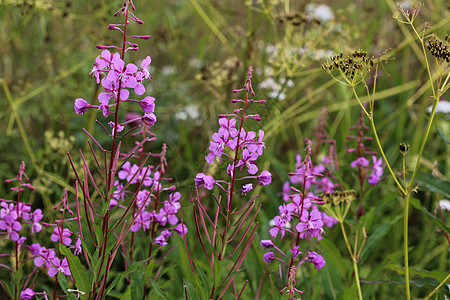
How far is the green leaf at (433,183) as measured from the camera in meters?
2.04

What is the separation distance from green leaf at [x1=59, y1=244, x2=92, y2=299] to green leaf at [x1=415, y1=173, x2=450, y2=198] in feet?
4.24

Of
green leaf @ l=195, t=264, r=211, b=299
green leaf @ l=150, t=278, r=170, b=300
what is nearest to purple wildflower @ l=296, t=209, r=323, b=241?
green leaf @ l=195, t=264, r=211, b=299

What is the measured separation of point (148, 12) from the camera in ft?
14.1

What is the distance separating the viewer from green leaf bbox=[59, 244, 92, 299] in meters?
1.37

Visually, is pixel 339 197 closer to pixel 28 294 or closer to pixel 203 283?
pixel 203 283

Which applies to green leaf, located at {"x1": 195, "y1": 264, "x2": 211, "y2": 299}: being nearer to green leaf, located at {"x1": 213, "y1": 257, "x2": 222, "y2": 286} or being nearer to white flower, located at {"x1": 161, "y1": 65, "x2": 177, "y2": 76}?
green leaf, located at {"x1": 213, "y1": 257, "x2": 222, "y2": 286}

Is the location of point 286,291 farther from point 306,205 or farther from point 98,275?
point 98,275

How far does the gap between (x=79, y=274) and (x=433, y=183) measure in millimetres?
1377

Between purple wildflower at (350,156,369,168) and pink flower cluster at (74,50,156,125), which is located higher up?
pink flower cluster at (74,50,156,125)

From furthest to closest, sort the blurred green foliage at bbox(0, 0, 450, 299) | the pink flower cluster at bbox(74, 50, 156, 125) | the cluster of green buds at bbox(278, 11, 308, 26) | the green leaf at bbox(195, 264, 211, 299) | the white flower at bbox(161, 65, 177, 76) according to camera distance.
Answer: the white flower at bbox(161, 65, 177, 76) < the cluster of green buds at bbox(278, 11, 308, 26) < the blurred green foliage at bbox(0, 0, 450, 299) < the green leaf at bbox(195, 264, 211, 299) < the pink flower cluster at bbox(74, 50, 156, 125)

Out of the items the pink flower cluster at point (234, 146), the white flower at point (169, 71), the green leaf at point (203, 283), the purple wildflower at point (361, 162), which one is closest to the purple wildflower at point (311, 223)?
the pink flower cluster at point (234, 146)

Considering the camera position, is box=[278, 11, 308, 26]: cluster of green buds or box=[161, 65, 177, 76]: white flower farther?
box=[161, 65, 177, 76]: white flower

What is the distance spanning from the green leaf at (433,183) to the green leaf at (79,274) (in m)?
1.29

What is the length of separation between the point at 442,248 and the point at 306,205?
64.4 inches
